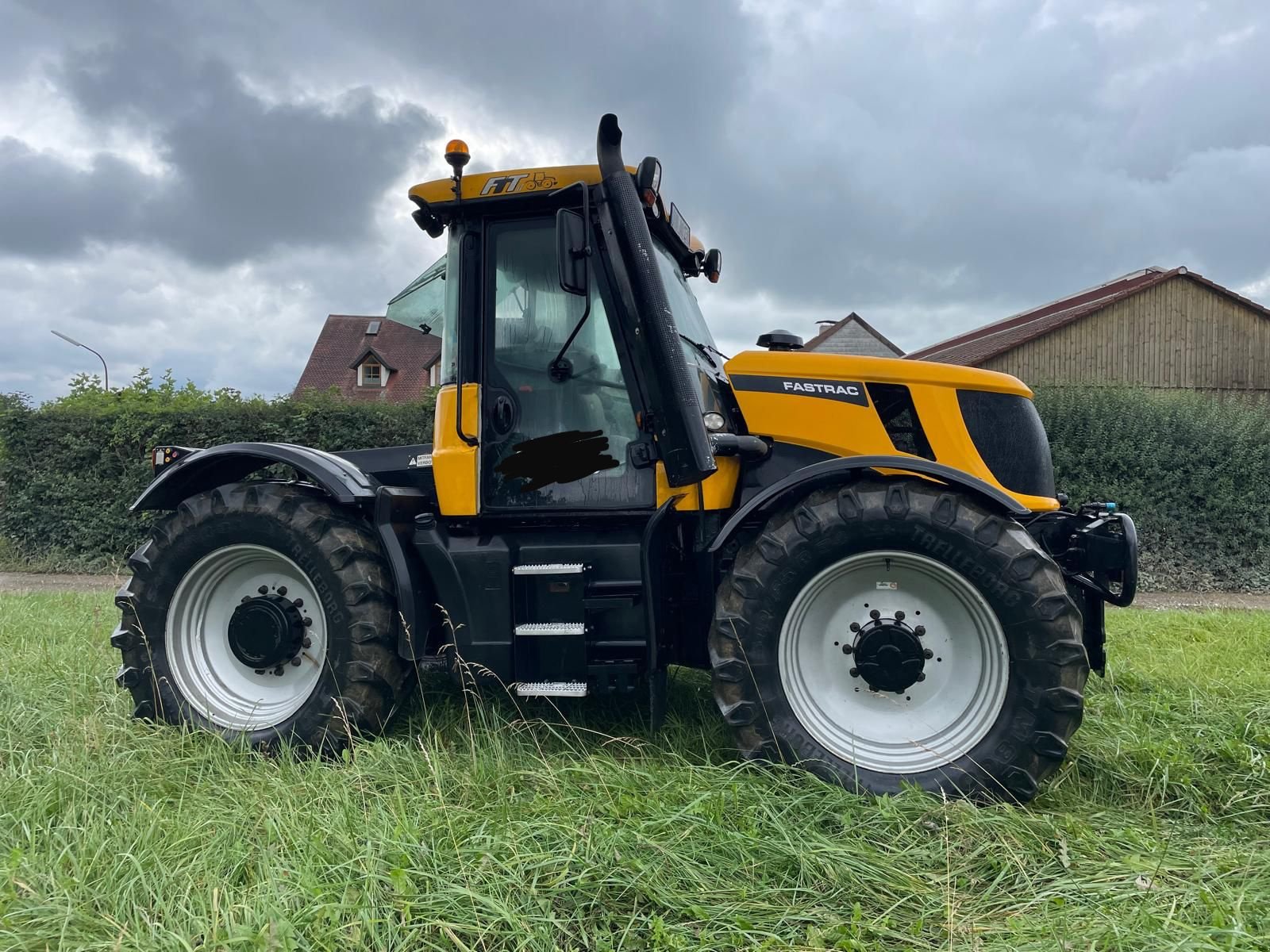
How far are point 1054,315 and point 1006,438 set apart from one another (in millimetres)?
20002

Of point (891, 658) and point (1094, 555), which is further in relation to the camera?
point (1094, 555)

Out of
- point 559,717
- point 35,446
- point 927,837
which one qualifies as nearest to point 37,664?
point 559,717

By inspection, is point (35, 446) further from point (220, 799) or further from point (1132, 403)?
point (1132, 403)

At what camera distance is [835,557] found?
9.76 ft

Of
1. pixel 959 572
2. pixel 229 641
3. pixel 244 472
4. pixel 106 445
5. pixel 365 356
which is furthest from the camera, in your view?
pixel 365 356

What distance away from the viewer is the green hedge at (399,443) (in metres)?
9.36

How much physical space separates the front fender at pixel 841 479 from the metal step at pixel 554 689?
760 mm

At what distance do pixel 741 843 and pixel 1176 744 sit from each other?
194 centimetres

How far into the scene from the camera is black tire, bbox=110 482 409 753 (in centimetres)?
331

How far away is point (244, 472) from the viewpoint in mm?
3912

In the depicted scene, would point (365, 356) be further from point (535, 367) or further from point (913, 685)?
point (913, 685)

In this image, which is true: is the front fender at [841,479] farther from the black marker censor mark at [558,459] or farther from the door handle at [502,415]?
the door handle at [502,415]

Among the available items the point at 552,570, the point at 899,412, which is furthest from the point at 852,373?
the point at 552,570

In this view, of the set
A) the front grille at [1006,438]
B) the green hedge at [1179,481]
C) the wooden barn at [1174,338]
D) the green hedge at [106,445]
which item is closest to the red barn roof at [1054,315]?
the wooden barn at [1174,338]
